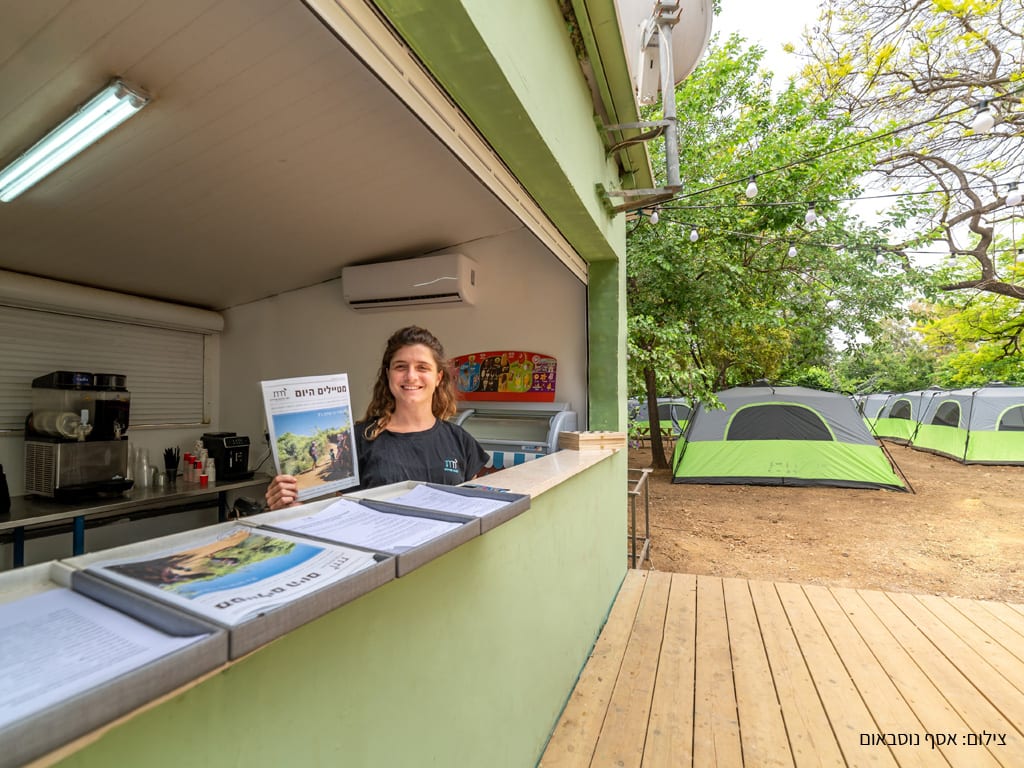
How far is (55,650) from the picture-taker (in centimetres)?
47

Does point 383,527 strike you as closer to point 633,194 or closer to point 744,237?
point 633,194

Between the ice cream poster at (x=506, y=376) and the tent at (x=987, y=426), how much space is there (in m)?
11.6

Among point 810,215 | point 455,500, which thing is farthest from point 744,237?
point 455,500

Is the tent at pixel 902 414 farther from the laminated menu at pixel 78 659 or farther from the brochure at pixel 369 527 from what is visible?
the laminated menu at pixel 78 659

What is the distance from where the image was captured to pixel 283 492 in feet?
3.73

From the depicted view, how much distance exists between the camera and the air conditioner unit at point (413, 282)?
11.3 feet

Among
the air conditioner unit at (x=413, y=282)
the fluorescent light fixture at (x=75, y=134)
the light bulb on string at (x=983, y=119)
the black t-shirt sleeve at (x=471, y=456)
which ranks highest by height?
the light bulb on string at (x=983, y=119)

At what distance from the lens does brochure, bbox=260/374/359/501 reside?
3.30ft

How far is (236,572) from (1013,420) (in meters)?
14.1

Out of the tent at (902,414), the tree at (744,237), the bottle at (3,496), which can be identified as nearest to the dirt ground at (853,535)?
the tree at (744,237)

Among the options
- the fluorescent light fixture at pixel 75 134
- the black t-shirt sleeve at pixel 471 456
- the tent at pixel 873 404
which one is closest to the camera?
the fluorescent light fixture at pixel 75 134

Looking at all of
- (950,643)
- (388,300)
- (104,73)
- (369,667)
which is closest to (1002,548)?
(950,643)

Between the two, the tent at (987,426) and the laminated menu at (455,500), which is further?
the tent at (987,426)

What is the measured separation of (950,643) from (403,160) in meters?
3.92
